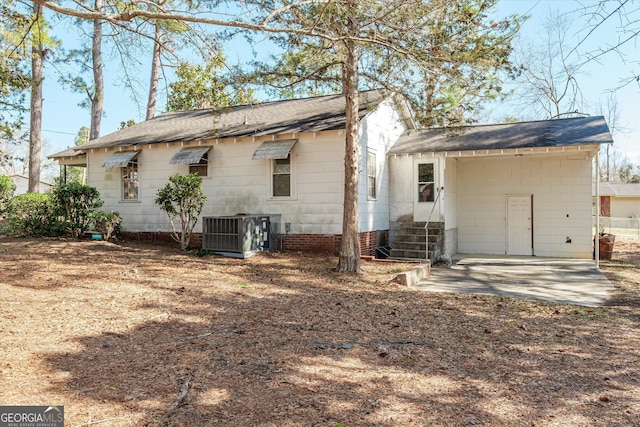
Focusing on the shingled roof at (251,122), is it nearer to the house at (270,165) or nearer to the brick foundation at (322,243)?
the house at (270,165)

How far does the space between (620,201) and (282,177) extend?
136 ft

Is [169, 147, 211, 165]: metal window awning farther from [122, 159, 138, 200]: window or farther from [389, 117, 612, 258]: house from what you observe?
[389, 117, 612, 258]: house

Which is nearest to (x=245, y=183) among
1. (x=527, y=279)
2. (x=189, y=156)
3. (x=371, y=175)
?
(x=189, y=156)

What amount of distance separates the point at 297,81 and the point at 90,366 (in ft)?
23.0

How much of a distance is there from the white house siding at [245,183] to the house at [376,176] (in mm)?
31

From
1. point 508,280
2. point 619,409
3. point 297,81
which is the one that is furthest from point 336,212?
point 619,409

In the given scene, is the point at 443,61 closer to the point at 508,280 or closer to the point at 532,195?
the point at 508,280

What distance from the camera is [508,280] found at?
9.62 meters

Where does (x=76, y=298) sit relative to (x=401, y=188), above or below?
below

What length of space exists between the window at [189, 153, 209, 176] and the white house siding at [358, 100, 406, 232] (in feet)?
15.5

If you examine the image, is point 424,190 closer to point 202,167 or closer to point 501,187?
point 501,187

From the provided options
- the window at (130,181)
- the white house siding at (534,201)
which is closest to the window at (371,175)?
the white house siding at (534,201)

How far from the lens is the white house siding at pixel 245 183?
38.3ft

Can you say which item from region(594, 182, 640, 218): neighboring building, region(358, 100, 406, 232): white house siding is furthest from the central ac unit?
region(594, 182, 640, 218): neighboring building
